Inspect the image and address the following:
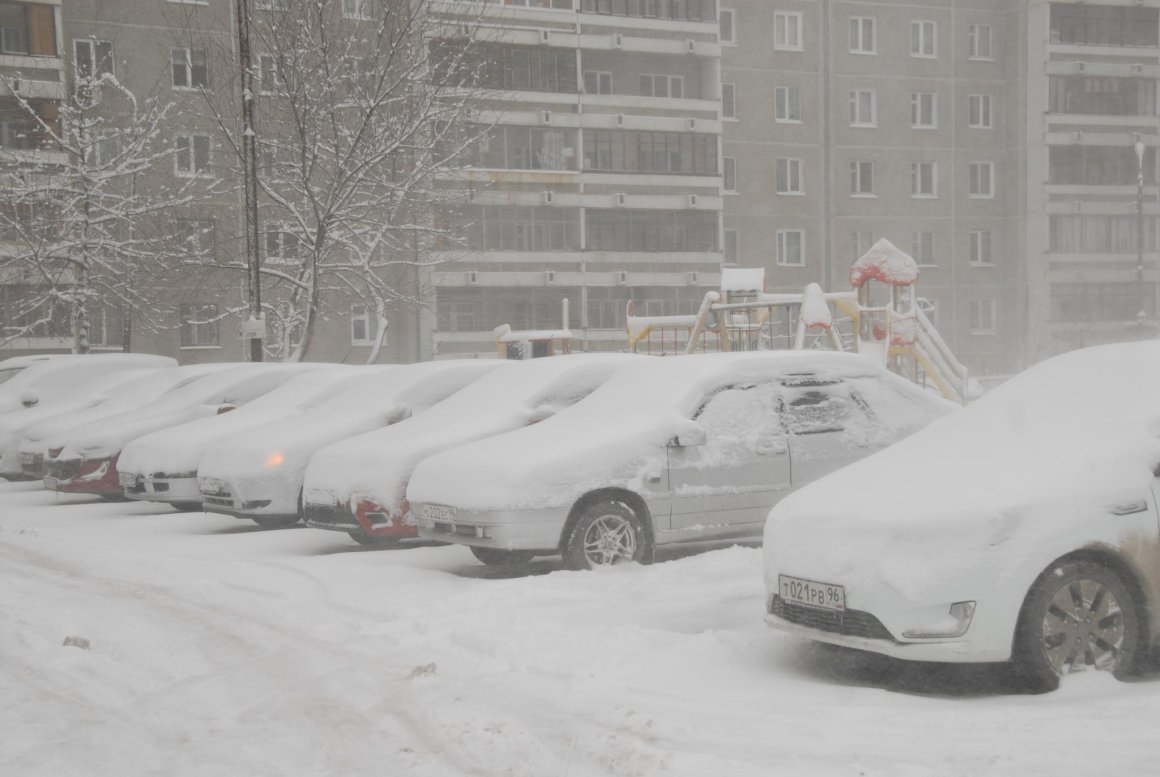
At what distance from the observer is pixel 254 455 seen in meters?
13.2

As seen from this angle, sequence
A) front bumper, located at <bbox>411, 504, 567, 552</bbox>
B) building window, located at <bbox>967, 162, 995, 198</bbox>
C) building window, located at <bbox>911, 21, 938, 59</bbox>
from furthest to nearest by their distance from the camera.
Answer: building window, located at <bbox>967, 162, 995, 198</bbox>
building window, located at <bbox>911, 21, 938, 59</bbox>
front bumper, located at <bbox>411, 504, 567, 552</bbox>

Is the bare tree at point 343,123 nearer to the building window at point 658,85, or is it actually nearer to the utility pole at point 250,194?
the utility pole at point 250,194

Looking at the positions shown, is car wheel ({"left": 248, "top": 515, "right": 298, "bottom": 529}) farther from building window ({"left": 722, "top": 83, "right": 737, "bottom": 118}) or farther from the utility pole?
building window ({"left": 722, "top": 83, "right": 737, "bottom": 118})

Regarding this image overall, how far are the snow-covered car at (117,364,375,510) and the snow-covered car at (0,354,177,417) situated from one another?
5.89m

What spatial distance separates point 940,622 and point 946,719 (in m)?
0.54

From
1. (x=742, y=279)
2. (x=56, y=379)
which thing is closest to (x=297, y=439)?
Result: (x=56, y=379)

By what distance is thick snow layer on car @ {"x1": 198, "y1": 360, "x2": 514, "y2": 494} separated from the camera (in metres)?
13.1

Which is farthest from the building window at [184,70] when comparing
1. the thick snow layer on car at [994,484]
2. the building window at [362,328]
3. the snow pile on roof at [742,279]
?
the thick snow layer on car at [994,484]

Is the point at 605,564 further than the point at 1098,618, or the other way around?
the point at 605,564

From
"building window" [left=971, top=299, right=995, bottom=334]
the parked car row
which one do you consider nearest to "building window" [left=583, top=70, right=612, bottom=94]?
"building window" [left=971, top=299, right=995, bottom=334]

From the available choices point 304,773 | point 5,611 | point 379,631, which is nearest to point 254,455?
point 5,611

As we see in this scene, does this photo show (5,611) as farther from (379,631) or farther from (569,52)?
(569,52)

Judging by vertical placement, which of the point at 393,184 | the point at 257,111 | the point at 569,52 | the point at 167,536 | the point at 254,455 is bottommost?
the point at 167,536

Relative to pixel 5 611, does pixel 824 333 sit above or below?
above
